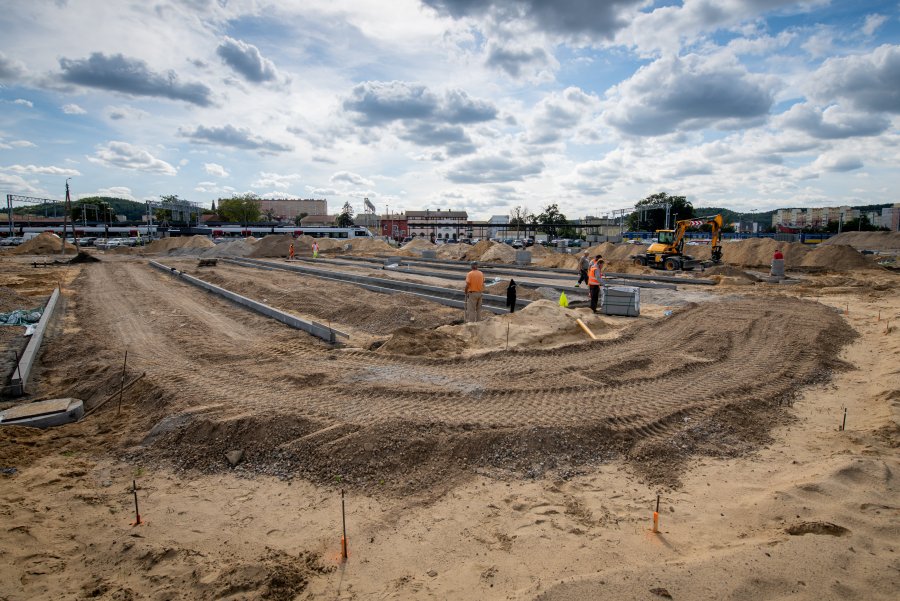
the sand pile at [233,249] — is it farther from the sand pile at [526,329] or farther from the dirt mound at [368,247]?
the sand pile at [526,329]

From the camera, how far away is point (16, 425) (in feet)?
20.6

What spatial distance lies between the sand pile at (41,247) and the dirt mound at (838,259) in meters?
55.3

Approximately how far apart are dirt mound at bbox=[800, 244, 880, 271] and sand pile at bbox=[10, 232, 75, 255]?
182 feet

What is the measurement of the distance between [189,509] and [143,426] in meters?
2.29

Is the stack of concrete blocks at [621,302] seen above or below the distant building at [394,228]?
below

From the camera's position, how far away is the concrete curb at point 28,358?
305 inches

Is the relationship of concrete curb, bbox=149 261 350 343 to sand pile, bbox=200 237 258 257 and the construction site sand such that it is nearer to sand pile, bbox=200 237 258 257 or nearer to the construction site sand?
the construction site sand

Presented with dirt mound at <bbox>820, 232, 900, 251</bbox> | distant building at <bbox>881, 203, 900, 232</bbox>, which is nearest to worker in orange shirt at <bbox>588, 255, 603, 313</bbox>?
dirt mound at <bbox>820, 232, 900, 251</bbox>

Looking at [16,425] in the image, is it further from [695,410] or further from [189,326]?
[695,410]

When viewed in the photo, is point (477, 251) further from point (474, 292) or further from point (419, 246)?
point (474, 292)

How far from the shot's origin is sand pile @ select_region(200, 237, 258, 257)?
43.5 metres

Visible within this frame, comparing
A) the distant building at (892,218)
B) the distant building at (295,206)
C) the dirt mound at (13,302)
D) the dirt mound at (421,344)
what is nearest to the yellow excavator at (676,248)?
the dirt mound at (421,344)

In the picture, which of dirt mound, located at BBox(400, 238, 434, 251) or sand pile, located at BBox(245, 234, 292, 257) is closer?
sand pile, located at BBox(245, 234, 292, 257)

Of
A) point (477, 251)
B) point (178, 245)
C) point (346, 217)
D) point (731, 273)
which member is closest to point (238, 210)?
point (346, 217)
